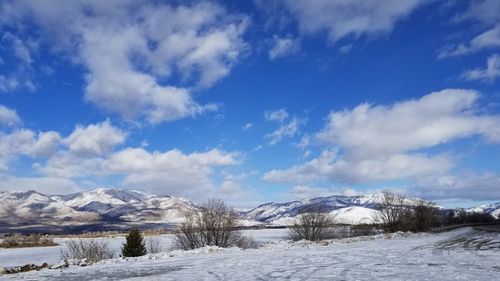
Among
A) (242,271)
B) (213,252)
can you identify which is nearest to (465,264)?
(242,271)

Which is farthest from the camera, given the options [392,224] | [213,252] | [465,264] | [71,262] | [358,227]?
[358,227]

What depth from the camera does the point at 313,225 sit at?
256 ft

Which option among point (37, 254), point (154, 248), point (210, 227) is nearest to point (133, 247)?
point (210, 227)

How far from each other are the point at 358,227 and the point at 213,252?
68126 mm

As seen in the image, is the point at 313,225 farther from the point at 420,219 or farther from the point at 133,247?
the point at 133,247

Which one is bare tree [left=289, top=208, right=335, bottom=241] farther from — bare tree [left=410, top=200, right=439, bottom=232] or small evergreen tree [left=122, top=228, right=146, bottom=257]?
small evergreen tree [left=122, top=228, right=146, bottom=257]

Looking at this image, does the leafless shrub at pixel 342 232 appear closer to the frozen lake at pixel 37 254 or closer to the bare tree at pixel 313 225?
the bare tree at pixel 313 225

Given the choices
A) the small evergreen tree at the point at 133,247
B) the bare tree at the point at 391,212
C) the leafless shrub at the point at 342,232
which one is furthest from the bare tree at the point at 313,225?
the small evergreen tree at the point at 133,247

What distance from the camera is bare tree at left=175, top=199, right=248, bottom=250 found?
190 feet

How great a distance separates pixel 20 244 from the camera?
423 ft

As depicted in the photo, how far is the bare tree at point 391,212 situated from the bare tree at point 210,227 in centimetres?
3949

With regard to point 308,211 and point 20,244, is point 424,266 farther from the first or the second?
point 20,244

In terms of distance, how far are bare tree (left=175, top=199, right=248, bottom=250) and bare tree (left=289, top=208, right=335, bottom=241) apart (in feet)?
70.6

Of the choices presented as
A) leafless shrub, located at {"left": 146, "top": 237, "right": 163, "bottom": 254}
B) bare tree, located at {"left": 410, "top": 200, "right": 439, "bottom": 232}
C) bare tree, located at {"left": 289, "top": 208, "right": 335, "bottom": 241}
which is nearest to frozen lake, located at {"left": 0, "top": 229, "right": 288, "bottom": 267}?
leafless shrub, located at {"left": 146, "top": 237, "right": 163, "bottom": 254}
